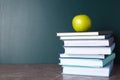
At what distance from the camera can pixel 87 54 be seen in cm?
105

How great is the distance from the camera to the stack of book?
1.02m

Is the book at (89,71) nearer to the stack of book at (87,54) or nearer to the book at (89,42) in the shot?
the stack of book at (87,54)

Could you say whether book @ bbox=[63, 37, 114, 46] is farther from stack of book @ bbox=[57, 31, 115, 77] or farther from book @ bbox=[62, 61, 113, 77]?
book @ bbox=[62, 61, 113, 77]

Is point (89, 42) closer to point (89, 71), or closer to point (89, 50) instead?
point (89, 50)

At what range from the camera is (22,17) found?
1.48 m

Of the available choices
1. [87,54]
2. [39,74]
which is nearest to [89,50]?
[87,54]

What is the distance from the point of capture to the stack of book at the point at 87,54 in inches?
40.3

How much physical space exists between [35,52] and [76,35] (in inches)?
19.7

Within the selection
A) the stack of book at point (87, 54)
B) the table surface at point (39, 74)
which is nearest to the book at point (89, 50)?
the stack of book at point (87, 54)

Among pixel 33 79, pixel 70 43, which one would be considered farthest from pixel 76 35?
pixel 33 79

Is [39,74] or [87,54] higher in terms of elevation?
[87,54]

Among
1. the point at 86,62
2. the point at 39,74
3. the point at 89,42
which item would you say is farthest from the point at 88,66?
the point at 39,74

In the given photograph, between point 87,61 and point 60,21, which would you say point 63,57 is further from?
point 60,21

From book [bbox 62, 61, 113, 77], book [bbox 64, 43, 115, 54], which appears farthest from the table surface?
book [bbox 64, 43, 115, 54]
